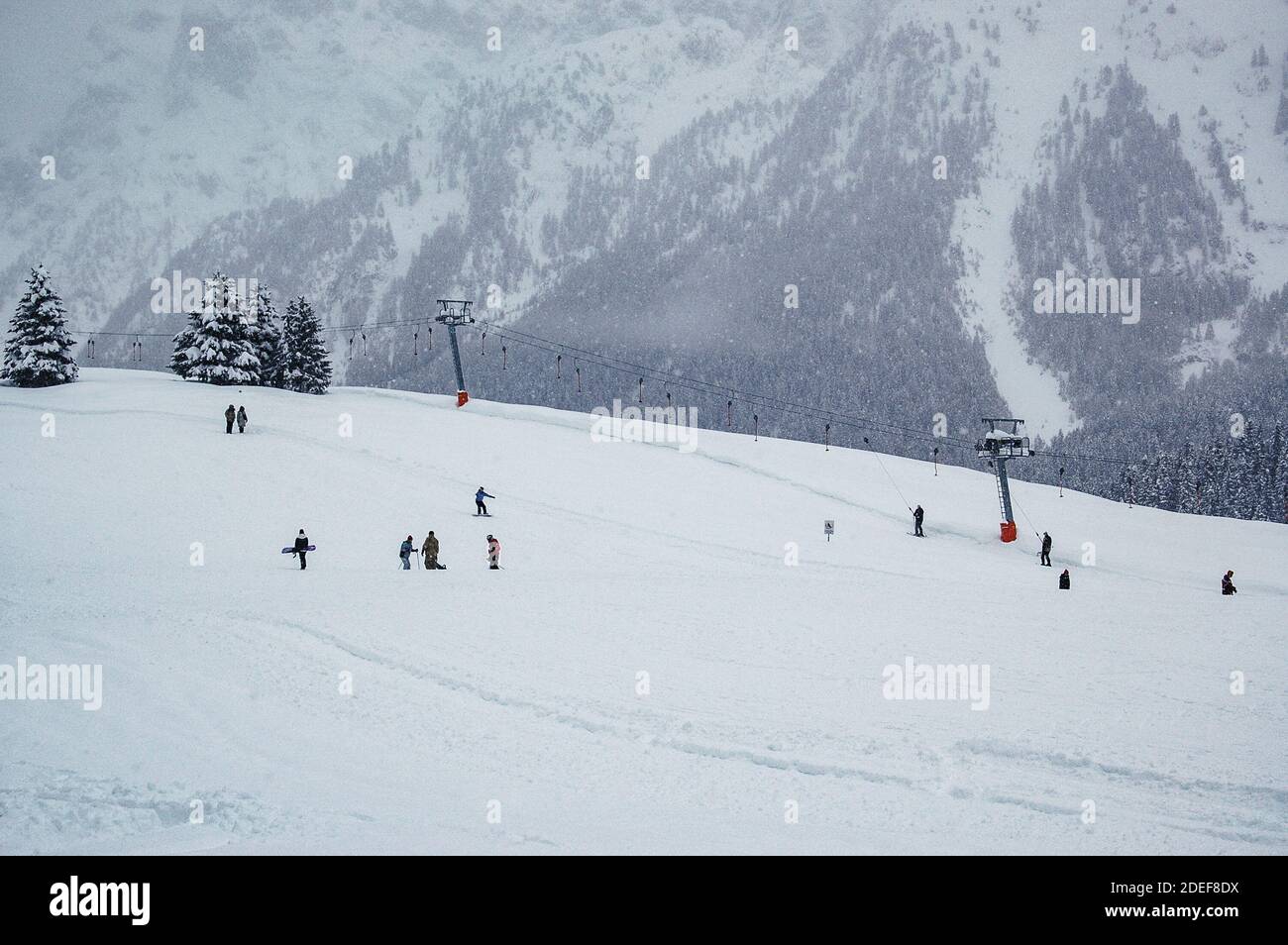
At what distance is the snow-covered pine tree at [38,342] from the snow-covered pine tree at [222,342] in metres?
7.05

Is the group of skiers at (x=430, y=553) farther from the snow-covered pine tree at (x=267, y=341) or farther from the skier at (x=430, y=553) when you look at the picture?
the snow-covered pine tree at (x=267, y=341)

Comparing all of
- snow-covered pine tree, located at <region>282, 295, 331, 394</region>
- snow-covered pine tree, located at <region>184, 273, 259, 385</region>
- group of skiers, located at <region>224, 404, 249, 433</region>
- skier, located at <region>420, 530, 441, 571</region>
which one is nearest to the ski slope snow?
skier, located at <region>420, 530, 441, 571</region>

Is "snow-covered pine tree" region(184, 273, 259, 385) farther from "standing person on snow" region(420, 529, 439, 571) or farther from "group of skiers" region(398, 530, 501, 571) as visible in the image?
"standing person on snow" region(420, 529, 439, 571)

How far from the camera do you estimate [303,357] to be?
6225 centimetres

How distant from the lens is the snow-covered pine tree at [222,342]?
5556 centimetres

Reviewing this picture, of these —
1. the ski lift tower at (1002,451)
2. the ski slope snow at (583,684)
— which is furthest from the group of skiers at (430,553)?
the ski lift tower at (1002,451)

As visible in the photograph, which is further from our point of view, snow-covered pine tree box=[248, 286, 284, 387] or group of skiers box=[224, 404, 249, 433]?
snow-covered pine tree box=[248, 286, 284, 387]

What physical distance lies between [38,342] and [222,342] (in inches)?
381

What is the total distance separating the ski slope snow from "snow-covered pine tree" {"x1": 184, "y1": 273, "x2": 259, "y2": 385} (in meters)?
22.0

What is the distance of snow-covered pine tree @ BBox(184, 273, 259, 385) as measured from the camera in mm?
55562

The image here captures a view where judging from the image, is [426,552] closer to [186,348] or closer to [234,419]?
[234,419]

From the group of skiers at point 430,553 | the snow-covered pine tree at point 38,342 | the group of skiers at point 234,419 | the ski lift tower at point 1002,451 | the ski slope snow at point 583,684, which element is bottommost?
the ski slope snow at point 583,684
